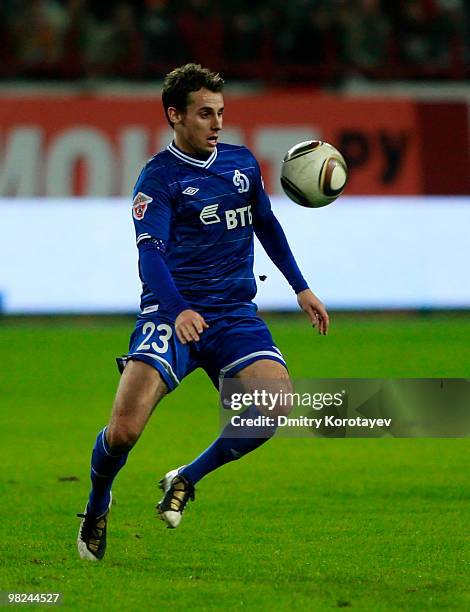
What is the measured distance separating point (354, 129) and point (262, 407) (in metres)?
12.5

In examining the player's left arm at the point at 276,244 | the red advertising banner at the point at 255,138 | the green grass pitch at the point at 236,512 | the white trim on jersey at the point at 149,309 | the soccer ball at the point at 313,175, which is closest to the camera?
the green grass pitch at the point at 236,512

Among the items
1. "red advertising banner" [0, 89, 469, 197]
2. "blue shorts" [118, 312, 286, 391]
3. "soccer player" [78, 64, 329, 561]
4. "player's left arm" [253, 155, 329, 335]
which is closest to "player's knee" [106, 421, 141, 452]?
"soccer player" [78, 64, 329, 561]

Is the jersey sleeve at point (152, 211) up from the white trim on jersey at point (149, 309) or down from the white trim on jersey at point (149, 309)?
up

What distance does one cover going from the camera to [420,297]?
17219mm

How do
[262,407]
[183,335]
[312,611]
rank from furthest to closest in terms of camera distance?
1. [262,407]
2. [183,335]
3. [312,611]

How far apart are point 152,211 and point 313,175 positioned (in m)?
0.98

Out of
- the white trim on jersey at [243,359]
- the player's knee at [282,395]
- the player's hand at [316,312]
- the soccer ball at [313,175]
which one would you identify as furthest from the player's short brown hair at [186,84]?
the player's knee at [282,395]

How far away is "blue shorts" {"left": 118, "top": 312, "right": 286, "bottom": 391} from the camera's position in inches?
229

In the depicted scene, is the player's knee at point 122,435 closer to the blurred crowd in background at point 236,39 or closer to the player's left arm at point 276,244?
the player's left arm at point 276,244

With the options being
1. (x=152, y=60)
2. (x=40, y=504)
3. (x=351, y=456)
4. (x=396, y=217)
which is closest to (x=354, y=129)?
(x=396, y=217)

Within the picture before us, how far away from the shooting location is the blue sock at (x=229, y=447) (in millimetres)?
5934

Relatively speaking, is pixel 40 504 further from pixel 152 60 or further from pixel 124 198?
pixel 152 60

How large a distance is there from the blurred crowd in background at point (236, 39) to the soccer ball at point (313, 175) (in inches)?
501

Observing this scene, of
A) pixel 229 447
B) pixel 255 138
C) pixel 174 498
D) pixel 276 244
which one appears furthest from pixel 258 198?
pixel 255 138
